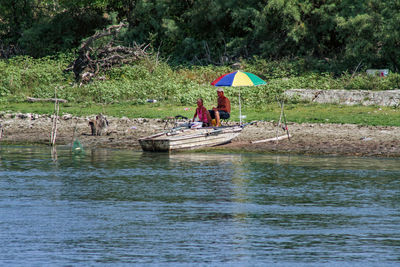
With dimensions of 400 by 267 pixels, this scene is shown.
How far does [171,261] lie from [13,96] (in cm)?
2091

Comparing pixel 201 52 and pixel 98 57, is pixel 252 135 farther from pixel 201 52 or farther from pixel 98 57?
pixel 201 52

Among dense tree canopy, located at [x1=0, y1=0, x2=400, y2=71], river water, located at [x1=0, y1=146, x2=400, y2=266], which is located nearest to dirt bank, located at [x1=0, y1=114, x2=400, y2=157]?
river water, located at [x1=0, y1=146, x2=400, y2=266]

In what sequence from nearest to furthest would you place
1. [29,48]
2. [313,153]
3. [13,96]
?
1. [313,153]
2. [13,96]
3. [29,48]

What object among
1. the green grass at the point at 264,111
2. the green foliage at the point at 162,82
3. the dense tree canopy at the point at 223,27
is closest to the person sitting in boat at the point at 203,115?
the green grass at the point at 264,111

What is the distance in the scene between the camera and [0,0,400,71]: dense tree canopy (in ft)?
94.8

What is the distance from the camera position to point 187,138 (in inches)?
770

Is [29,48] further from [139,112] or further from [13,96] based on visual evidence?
[139,112]

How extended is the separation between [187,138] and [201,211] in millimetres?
7410

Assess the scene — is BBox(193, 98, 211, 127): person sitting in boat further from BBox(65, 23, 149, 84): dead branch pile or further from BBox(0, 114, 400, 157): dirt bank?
BBox(65, 23, 149, 84): dead branch pile

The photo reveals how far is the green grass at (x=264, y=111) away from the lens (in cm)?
2246

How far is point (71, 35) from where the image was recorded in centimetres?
3972

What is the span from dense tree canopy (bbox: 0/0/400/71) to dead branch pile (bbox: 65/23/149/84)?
3399mm

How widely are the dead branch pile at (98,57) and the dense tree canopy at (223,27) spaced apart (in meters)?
3.40

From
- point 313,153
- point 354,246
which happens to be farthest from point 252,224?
point 313,153
